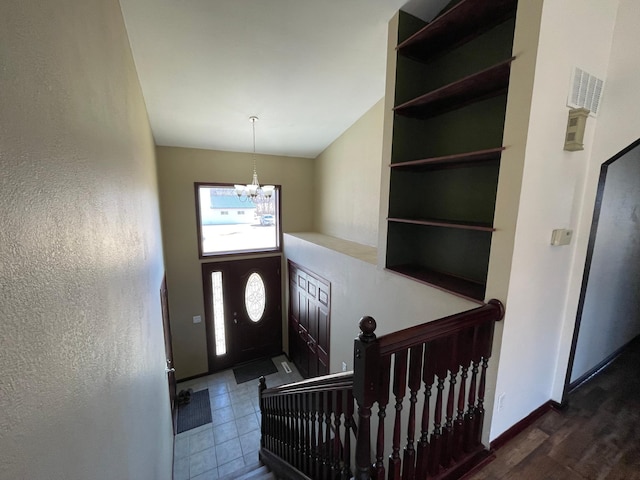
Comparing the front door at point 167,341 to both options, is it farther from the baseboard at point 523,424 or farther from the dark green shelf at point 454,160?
the baseboard at point 523,424

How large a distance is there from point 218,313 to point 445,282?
4431 millimetres

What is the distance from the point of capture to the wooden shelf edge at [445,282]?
1751 mm

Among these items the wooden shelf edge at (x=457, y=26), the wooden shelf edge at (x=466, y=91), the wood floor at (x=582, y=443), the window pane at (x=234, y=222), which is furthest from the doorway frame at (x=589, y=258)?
the window pane at (x=234, y=222)

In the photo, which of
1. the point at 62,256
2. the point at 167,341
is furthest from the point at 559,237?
the point at 167,341

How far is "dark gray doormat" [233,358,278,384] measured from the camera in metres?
5.15

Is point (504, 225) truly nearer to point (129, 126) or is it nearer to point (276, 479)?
point (129, 126)

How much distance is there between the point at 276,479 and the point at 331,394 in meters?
1.71

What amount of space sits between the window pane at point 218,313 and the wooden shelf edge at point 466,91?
13.9 ft

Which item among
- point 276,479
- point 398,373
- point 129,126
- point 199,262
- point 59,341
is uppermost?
point 129,126

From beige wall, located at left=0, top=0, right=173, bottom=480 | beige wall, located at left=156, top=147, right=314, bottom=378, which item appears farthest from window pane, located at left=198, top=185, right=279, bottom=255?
beige wall, located at left=0, top=0, right=173, bottom=480

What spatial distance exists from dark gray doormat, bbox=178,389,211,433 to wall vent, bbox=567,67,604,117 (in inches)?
216

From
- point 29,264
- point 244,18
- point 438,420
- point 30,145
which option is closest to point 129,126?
point 244,18

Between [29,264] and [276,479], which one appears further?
[276,479]

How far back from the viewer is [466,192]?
2.12 metres
